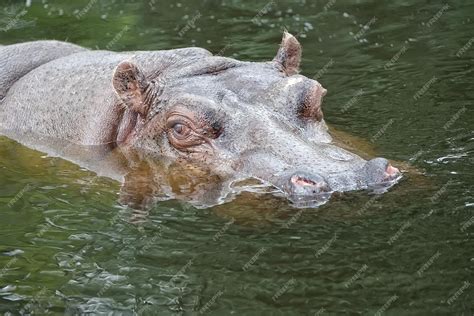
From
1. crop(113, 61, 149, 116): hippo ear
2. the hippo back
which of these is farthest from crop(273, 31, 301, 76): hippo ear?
the hippo back

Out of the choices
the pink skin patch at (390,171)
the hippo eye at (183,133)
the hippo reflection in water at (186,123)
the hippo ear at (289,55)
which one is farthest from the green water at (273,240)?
the hippo ear at (289,55)

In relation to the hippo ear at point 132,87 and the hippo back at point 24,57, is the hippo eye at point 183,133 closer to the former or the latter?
the hippo ear at point 132,87

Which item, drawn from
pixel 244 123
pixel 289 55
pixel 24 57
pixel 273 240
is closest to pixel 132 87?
pixel 244 123

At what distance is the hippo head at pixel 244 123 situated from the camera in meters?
7.12

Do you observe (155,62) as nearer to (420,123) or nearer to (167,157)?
(167,157)

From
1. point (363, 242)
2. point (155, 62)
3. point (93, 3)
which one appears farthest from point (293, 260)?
point (93, 3)

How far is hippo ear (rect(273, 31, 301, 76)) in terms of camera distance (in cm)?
905

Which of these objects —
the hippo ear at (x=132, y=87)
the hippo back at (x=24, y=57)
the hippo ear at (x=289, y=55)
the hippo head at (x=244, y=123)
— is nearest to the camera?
the hippo head at (x=244, y=123)

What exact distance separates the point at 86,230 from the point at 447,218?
2694 mm

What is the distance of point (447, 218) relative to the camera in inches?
265

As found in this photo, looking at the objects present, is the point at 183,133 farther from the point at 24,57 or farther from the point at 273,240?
the point at 24,57

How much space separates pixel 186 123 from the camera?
26.5 ft

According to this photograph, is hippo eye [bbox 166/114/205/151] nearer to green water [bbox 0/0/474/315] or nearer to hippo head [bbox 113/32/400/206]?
hippo head [bbox 113/32/400/206]

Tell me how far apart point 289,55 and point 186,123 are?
1565 millimetres
